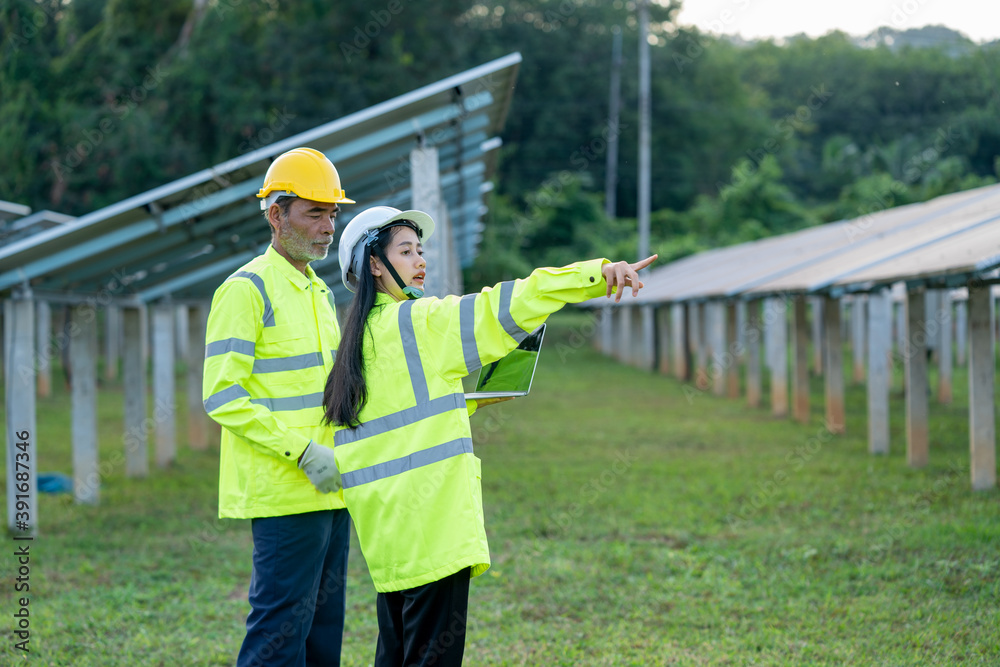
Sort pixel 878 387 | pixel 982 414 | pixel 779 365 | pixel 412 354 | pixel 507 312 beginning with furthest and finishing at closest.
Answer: pixel 779 365
pixel 878 387
pixel 982 414
pixel 412 354
pixel 507 312

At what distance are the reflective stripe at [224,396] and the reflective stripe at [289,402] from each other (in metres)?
0.11

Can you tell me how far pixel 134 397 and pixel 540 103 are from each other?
41.0 metres

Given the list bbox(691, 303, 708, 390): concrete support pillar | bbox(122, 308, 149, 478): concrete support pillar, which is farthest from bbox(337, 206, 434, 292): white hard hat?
bbox(691, 303, 708, 390): concrete support pillar

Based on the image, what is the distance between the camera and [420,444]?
8.95 ft

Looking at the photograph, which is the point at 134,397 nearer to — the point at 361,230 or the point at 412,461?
the point at 361,230

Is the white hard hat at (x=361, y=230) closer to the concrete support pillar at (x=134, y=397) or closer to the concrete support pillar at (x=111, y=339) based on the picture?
the concrete support pillar at (x=134, y=397)

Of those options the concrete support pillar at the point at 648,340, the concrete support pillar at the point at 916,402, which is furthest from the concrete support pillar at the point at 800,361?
Result: the concrete support pillar at the point at 648,340

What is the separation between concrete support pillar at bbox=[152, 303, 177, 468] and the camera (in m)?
10.3

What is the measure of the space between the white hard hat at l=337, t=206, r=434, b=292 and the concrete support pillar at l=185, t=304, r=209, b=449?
8.77 m

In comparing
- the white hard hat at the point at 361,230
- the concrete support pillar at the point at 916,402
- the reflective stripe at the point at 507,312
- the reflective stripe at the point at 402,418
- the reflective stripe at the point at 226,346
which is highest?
the white hard hat at the point at 361,230

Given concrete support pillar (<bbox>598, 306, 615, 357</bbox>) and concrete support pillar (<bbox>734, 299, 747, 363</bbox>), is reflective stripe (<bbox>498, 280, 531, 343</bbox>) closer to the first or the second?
concrete support pillar (<bbox>734, 299, 747, 363</bbox>)

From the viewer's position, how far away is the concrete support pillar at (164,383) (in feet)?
33.9

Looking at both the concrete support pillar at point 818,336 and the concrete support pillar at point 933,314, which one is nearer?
the concrete support pillar at point 933,314

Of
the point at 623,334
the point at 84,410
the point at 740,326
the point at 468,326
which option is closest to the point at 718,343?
the point at 740,326
